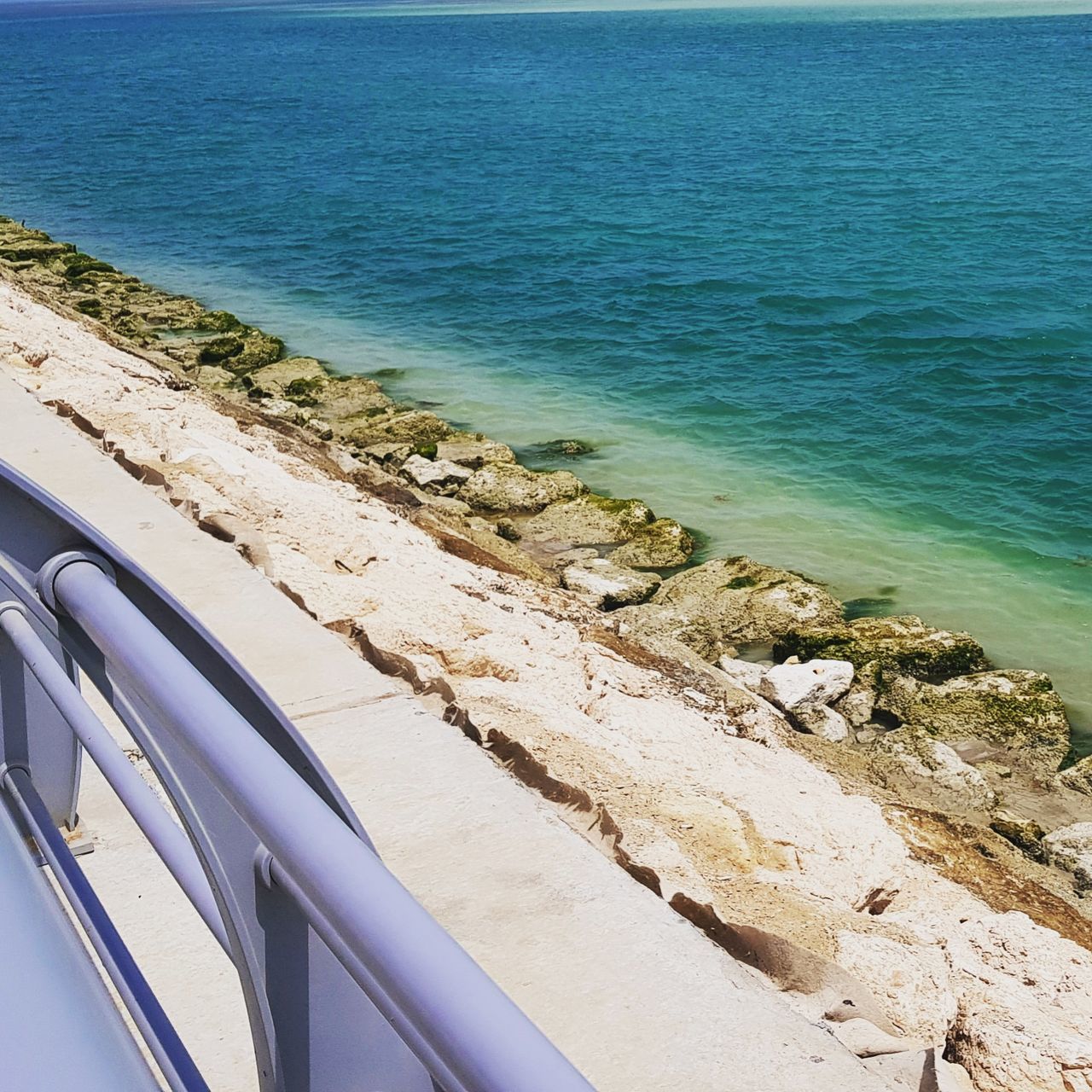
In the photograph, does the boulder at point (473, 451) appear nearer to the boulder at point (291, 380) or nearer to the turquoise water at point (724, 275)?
the turquoise water at point (724, 275)

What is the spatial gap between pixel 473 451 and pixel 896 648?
5.70 meters

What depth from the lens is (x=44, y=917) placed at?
1110mm

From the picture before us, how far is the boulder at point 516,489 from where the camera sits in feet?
38.8

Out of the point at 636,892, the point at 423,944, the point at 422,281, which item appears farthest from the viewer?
the point at 422,281

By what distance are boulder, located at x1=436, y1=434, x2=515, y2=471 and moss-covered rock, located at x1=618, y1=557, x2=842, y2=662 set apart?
10.7ft

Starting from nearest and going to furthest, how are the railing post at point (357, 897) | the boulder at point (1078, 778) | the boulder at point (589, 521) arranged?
the railing post at point (357, 897) → the boulder at point (1078, 778) → the boulder at point (589, 521)

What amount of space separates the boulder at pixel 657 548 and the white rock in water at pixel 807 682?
8.56ft

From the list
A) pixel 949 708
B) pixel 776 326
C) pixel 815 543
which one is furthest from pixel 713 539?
pixel 776 326

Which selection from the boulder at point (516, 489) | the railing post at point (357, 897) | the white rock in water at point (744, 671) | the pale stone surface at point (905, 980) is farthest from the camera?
the boulder at point (516, 489)

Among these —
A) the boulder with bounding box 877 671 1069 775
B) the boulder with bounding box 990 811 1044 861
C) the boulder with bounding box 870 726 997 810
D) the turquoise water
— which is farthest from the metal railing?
the turquoise water

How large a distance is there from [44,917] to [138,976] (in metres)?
0.32

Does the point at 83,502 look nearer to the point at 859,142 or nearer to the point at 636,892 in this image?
the point at 636,892

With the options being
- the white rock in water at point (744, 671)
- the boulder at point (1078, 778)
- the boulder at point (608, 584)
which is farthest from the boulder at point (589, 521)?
the boulder at point (1078, 778)

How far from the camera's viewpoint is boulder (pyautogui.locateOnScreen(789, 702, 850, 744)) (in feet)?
25.5
